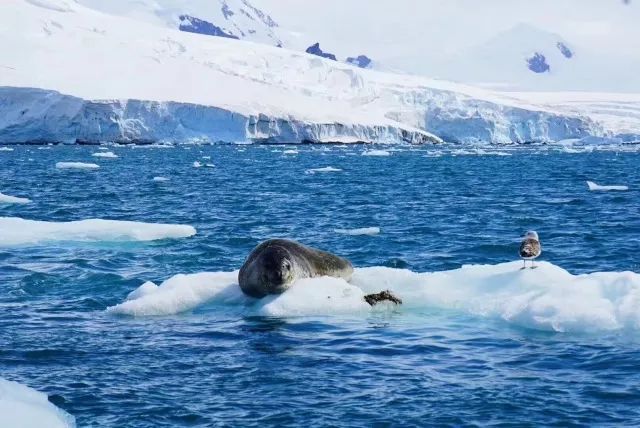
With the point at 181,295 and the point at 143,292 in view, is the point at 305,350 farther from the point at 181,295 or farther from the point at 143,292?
the point at 143,292

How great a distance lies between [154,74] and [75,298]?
7757 cm

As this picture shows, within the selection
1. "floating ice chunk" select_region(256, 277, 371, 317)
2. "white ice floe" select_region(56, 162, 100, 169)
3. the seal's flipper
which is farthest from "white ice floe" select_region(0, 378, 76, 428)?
"white ice floe" select_region(56, 162, 100, 169)

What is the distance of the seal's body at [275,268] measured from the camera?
10195mm

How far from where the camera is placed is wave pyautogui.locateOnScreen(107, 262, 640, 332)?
9133 mm

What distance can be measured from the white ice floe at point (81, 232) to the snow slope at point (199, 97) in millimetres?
59167

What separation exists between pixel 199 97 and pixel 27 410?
250 feet

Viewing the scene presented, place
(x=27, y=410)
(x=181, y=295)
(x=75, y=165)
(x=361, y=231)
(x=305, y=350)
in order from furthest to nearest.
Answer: (x=75, y=165) → (x=361, y=231) → (x=181, y=295) → (x=305, y=350) → (x=27, y=410)

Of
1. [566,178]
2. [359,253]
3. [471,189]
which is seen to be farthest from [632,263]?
[566,178]

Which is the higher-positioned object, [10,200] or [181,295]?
[10,200]

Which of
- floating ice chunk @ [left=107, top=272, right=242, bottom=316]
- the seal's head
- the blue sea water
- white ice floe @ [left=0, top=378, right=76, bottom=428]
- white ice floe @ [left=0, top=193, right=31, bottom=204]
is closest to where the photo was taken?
white ice floe @ [left=0, top=378, right=76, bottom=428]

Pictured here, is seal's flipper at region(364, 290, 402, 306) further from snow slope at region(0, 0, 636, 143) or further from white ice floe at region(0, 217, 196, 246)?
snow slope at region(0, 0, 636, 143)

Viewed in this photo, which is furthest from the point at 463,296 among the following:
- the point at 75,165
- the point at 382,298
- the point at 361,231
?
the point at 75,165

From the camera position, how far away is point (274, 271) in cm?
1016

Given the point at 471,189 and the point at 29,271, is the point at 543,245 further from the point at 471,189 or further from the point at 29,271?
the point at 471,189
